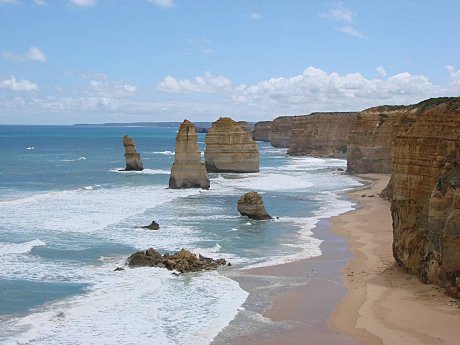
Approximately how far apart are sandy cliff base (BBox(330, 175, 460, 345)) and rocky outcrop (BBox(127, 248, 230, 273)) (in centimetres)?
496

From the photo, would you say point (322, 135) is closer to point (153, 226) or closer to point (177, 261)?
point (153, 226)

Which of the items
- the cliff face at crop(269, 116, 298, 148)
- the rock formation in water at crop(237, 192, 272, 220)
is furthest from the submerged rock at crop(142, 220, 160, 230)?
the cliff face at crop(269, 116, 298, 148)

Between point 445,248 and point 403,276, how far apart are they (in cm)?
368

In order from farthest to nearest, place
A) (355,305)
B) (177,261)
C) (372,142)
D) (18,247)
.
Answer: (372,142), (18,247), (177,261), (355,305)

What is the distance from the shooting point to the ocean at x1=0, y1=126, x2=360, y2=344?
17.0 meters

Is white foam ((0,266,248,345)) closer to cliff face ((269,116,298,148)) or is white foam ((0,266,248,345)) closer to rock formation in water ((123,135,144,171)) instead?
rock formation in water ((123,135,144,171))

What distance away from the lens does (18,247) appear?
26953 millimetres

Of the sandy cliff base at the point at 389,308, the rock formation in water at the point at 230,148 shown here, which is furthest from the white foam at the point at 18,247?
the rock formation in water at the point at 230,148

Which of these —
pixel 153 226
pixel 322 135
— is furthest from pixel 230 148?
pixel 322 135

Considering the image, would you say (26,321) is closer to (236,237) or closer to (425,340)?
(425,340)

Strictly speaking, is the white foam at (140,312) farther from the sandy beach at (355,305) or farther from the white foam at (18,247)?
the white foam at (18,247)

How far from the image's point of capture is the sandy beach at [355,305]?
1571 centimetres

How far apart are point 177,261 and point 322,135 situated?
81.6m

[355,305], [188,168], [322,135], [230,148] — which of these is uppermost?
[322,135]
